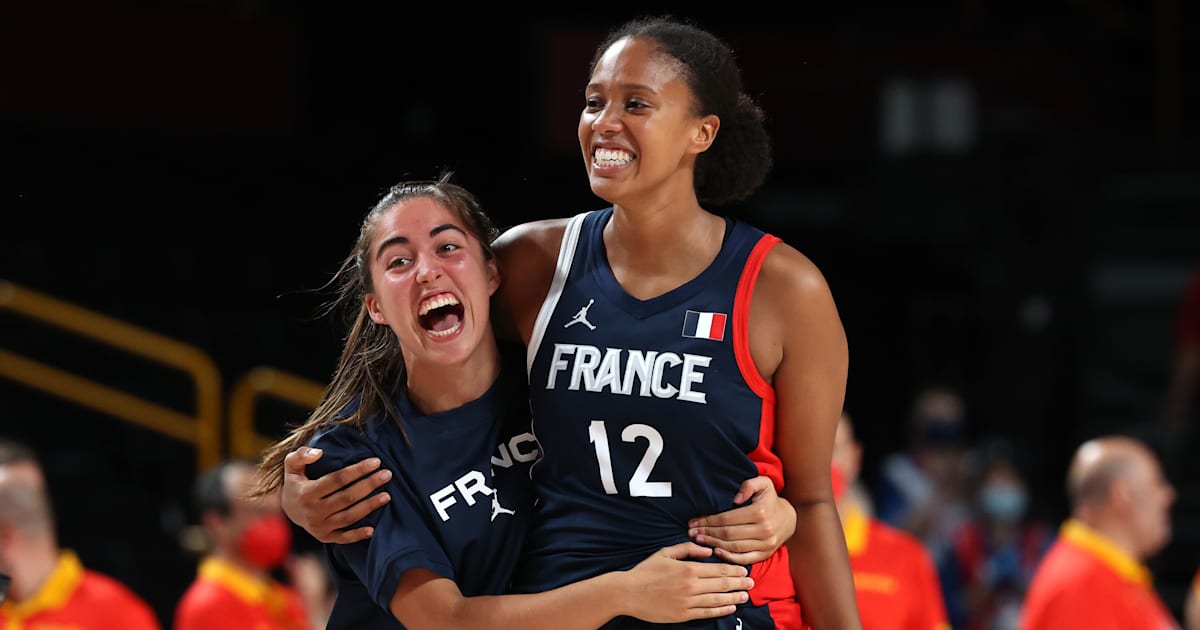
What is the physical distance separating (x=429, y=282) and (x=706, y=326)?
1.65 ft

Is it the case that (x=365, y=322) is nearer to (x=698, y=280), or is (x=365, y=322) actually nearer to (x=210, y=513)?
(x=698, y=280)

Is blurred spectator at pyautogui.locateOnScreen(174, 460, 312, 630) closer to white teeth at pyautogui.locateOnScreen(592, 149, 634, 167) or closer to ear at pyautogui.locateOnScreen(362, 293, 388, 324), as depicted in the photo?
ear at pyautogui.locateOnScreen(362, 293, 388, 324)

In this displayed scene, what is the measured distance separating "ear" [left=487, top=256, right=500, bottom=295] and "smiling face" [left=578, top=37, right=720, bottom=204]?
291 mm

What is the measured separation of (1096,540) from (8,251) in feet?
17.8

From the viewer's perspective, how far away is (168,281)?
8258 mm

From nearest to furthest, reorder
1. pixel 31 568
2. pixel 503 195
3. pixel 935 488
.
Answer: pixel 31 568
pixel 935 488
pixel 503 195

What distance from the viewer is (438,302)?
2.81 metres

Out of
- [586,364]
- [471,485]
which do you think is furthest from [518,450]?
[586,364]

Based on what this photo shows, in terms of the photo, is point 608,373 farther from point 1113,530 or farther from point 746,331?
point 1113,530

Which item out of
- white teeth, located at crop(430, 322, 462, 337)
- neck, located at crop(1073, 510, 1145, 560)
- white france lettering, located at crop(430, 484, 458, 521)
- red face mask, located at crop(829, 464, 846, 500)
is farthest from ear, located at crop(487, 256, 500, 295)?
neck, located at crop(1073, 510, 1145, 560)

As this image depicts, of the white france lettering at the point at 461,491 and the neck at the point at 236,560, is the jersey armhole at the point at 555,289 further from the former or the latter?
the neck at the point at 236,560

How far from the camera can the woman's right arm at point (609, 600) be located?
2.66m

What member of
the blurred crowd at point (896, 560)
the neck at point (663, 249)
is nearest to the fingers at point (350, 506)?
the neck at point (663, 249)

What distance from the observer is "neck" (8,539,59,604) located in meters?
4.98
